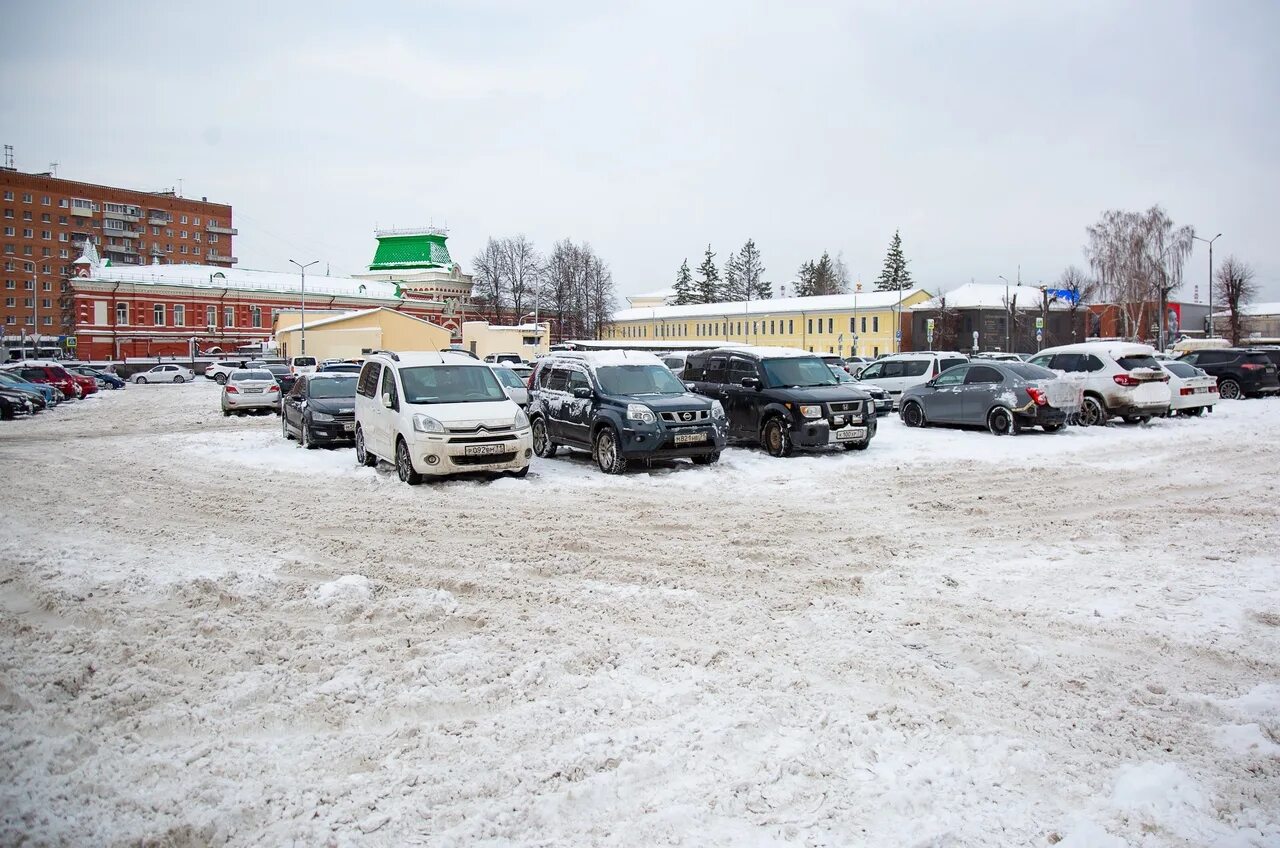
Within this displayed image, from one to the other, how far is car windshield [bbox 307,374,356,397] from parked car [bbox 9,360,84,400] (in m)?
24.0

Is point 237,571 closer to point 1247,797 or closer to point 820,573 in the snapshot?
point 820,573

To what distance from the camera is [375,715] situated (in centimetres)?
446

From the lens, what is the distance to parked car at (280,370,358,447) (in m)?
16.0

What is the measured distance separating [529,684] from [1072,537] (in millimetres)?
6113

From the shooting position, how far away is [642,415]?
1291 cm

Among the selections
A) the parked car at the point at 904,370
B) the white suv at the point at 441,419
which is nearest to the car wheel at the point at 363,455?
the white suv at the point at 441,419

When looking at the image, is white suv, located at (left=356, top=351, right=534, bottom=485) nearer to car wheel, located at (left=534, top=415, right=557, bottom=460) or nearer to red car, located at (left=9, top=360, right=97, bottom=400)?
car wheel, located at (left=534, top=415, right=557, bottom=460)

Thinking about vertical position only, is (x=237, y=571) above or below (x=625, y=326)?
below

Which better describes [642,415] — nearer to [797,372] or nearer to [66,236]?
[797,372]

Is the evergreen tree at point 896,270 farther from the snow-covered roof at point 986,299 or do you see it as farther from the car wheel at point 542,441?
the car wheel at point 542,441

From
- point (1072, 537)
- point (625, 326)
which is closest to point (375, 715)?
point (1072, 537)

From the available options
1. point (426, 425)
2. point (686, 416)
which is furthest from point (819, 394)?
point (426, 425)

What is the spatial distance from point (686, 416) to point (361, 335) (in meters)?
59.1

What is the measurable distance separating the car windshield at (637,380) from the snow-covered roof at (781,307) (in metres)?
73.6
